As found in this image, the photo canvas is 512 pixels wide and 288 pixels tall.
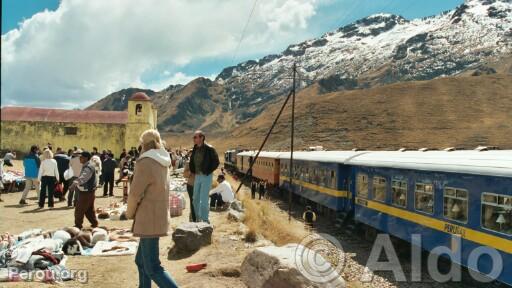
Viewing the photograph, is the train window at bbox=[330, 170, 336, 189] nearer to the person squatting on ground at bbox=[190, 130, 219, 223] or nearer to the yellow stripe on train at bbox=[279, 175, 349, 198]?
the yellow stripe on train at bbox=[279, 175, 349, 198]

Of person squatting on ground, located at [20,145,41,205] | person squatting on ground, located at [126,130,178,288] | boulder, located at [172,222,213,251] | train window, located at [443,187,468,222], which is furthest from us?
person squatting on ground, located at [20,145,41,205]

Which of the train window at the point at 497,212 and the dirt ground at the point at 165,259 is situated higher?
the train window at the point at 497,212

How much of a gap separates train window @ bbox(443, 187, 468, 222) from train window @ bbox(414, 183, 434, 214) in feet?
1.91

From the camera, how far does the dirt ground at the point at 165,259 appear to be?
300 inches

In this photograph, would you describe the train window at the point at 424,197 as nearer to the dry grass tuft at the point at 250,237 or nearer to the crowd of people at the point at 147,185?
the dry grass tuft at the point at 250,237

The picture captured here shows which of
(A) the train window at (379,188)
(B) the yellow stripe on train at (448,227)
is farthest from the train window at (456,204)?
(A) the train window at (379,188)

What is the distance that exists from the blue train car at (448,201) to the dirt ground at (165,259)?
3.95m

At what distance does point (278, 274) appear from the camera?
265 inches

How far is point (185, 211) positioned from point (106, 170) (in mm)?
4697

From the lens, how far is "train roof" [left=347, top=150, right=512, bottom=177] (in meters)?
8.55

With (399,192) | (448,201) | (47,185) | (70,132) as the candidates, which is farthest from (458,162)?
(70,132)

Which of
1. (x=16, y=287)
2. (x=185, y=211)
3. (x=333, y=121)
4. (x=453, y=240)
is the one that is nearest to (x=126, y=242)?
(x=16, y=287)

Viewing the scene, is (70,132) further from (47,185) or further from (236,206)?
(236,206)

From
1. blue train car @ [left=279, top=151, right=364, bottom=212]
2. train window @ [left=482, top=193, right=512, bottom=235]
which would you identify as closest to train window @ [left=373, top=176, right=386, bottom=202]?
blue train car @ [left=279, top=151, right=364, bottom=212]
